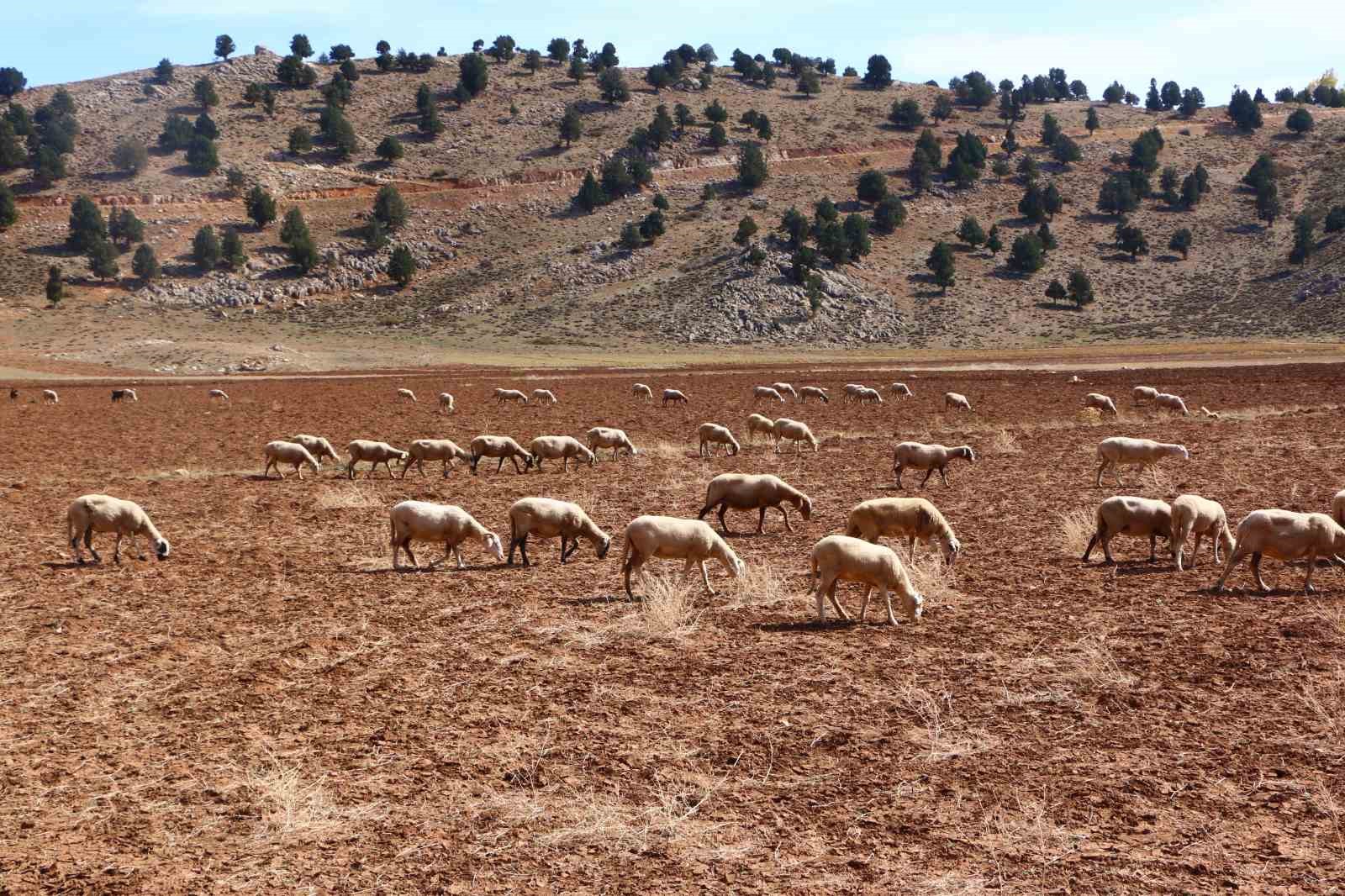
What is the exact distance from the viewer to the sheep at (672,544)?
14.6 meters

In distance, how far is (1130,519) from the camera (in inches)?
616

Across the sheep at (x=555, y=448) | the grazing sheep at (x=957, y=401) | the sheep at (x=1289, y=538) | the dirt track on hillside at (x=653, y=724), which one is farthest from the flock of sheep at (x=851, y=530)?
the grazing sheep at (x=957, y=401)

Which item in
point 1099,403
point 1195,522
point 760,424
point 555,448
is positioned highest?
point 1195,522

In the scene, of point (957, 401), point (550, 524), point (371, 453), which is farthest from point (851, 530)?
point (957, 401)

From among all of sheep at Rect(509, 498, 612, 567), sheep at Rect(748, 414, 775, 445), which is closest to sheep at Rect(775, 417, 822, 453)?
sheep at Rect(748, 414, 775, 445)

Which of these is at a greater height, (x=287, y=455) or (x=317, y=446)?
(x=287, y=455)

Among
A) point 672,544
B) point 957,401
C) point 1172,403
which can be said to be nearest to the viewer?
point 672,544

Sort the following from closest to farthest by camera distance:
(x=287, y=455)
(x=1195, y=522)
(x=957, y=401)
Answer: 1. (x=1195, y=522)
2. (x=287, y=455)
3. (x=957, y=401)

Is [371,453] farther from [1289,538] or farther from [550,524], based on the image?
[1289,538]

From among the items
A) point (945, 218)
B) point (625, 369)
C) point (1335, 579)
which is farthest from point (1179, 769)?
point (945, 218)

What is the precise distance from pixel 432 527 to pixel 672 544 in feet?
12.4

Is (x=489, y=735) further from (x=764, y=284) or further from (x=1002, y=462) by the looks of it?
(x=764, y=284)

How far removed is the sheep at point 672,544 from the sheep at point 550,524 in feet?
5.80

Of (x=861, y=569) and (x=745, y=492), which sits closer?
(x=861, y=569)
